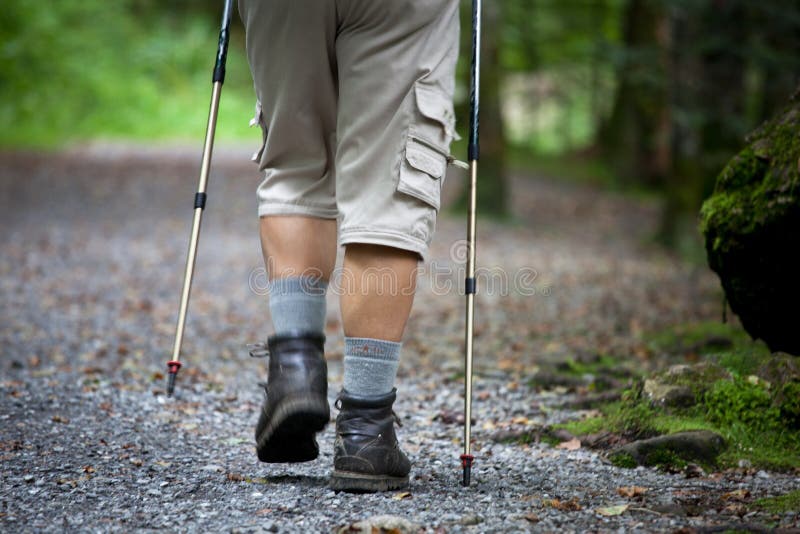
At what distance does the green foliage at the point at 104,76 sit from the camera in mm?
17719

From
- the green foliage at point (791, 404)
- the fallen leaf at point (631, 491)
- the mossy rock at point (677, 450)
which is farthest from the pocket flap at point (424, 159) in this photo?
the green foliage at point (791, 404)

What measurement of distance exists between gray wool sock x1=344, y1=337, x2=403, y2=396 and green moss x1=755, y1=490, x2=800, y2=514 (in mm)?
1052

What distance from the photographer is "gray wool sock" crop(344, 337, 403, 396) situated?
2438 mm

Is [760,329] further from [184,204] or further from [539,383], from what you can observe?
[184,204]

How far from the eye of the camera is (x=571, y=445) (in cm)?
305

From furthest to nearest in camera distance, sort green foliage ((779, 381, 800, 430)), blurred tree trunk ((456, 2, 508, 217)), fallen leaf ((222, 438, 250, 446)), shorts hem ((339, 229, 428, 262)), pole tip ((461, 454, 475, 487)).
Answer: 1. blurred tree trunk ((456, 2, 508, 217))
2. fallen leaf ((222, 438, 250, 446))
3. green foliage ((779, 381, 800, 430))
4. pole tip ((461, 454, 475, 487))
5. shorts hem ((339, 229, 428, 262))

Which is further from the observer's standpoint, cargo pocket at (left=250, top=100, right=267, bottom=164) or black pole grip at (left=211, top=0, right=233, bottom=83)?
black pole grip at (left=211, top=0, right=233, bottom=83)

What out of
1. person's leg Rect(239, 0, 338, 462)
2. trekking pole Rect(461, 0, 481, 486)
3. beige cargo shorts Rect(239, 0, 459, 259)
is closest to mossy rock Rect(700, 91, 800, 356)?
trekking pole Rect(461, 0, 481, 486)

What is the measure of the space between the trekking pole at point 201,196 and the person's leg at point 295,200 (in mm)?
181

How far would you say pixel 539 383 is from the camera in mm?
4086

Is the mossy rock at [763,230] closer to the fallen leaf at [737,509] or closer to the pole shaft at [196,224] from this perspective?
the fallen leaf at [737,509]

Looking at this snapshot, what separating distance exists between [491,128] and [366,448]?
9623mm

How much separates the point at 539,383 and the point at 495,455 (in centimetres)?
116

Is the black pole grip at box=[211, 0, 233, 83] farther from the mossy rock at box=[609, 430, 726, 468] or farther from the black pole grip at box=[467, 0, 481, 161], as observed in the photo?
the mossy rock at box=[609, 430, 726, 468]
